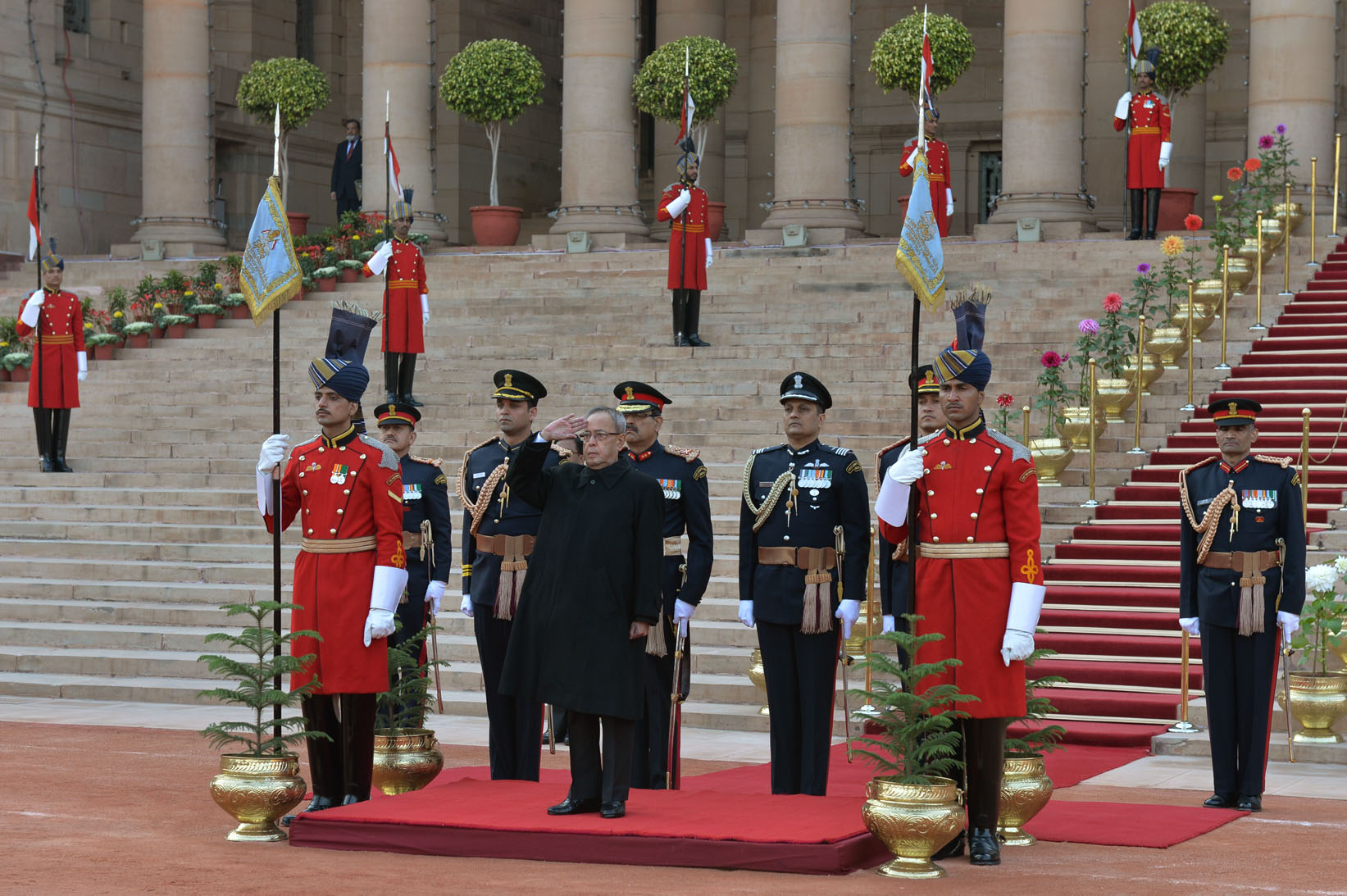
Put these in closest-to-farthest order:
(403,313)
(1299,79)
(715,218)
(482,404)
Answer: (403,313) → (482,404) → (1299,79) → (715,218)

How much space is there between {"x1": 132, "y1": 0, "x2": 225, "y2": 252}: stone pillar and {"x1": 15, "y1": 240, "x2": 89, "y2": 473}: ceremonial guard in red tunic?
8.45m

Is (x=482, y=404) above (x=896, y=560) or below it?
above

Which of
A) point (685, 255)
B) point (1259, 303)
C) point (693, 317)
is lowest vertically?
point (693, 317)

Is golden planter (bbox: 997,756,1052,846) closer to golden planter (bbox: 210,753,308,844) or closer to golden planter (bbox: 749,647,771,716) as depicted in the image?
golden planter (bbox: 210,753,308,844)

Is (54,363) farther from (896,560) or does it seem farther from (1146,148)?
(896,560)

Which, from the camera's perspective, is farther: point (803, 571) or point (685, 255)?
point (685, 255)

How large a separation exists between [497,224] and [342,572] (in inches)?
693

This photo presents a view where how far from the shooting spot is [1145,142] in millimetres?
20875

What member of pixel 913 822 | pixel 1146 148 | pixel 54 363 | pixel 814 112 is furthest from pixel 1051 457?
pixel 814 112

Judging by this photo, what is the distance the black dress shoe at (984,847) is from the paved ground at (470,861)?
0.06 meters

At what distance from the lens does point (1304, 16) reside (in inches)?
856

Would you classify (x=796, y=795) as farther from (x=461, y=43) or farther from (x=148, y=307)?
(x=461, y=43)

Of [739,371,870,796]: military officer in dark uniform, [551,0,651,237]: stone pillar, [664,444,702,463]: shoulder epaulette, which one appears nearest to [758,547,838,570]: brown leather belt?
[739,371,870,796]: military officer in dark uniform

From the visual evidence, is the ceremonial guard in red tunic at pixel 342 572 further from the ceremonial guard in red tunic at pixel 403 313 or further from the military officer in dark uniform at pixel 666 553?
the ceremonial guard in red tunic at pixel 403 313
